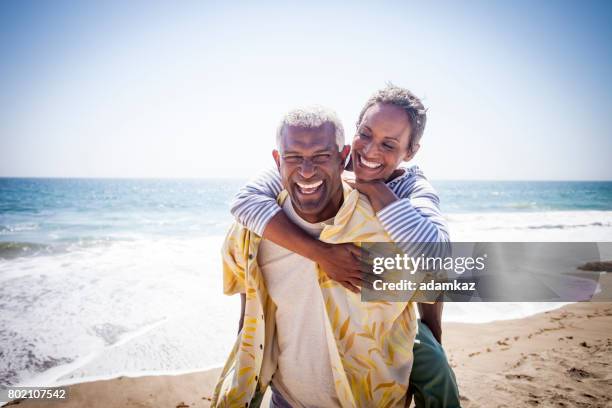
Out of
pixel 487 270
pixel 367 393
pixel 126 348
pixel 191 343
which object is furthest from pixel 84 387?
pixel 487 270

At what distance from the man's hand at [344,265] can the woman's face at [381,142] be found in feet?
2.36

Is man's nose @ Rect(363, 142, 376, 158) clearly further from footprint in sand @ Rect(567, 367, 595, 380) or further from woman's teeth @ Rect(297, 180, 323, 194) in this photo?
footprint in sand @ Rect(567, 367, 595, 380)

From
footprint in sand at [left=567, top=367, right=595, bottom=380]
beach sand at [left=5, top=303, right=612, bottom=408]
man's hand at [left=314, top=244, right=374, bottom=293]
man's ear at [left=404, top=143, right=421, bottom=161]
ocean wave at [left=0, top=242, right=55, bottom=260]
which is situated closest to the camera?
man's hand at [left=314, top=244, right=374, bottom=293]

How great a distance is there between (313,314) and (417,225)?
2.60ft

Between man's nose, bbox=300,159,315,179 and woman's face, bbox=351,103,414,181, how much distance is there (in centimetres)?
57

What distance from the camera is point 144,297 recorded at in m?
6.52

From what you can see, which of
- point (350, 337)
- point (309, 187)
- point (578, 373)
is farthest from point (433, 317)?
point (578, 373)

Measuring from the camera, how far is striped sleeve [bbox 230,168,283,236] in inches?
77.0

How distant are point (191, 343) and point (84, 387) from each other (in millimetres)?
1346

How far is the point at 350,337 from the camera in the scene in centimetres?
191

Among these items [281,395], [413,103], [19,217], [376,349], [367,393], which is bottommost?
[19,217]

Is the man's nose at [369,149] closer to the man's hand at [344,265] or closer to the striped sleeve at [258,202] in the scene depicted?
the striped sleeve at [258,202]

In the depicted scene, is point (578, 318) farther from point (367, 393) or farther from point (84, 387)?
point (84, 387)

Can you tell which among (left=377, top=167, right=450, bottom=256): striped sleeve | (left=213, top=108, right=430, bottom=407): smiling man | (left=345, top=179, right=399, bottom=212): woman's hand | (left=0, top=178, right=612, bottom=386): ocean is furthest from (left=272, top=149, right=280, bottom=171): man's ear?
(left=0, top=178, right=612, bottom=386): ocean
